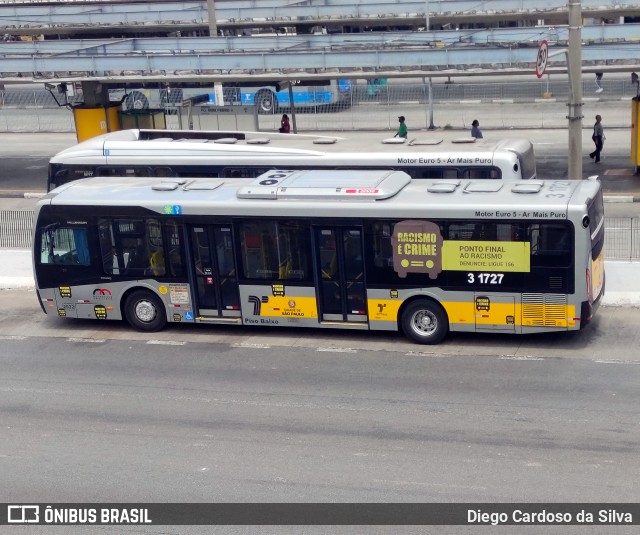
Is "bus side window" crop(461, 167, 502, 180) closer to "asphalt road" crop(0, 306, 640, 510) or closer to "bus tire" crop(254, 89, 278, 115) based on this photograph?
"asphalt road" crop(0, 306, 640, 510)

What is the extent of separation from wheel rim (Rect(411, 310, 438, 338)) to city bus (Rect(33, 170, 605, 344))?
22 millimetres

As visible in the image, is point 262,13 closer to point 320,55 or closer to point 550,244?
point 320,55

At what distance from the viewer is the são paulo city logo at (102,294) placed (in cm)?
1711

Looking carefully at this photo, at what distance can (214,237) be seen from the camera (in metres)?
16.3

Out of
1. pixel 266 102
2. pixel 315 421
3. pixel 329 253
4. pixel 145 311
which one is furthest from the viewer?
pixel 266 102

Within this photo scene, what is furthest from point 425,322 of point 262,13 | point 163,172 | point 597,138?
point 262,13

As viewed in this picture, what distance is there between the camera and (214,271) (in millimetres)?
16422

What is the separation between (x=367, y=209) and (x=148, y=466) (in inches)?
227

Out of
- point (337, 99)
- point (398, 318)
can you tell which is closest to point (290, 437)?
point (398, 318)

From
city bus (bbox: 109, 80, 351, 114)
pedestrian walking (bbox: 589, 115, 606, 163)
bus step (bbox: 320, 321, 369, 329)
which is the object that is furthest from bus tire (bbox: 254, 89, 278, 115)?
bus step (bbox: 320, 321, 369, 329)

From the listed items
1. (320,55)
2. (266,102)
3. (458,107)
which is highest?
(320,55)

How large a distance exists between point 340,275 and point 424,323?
60.1 inches

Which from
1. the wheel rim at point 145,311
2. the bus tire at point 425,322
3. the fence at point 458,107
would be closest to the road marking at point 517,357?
the bus tire at point 425,322

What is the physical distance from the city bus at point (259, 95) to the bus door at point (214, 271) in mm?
28207
